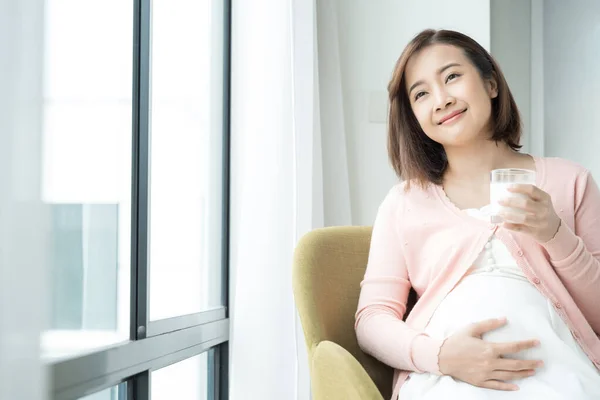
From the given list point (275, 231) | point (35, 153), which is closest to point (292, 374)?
point (275, 231)

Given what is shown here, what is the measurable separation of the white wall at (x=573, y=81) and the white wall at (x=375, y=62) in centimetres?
109

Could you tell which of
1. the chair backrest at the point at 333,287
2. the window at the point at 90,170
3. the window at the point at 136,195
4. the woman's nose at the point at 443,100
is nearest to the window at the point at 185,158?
the window at the point at 136,195

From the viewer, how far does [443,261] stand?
4.69 feet

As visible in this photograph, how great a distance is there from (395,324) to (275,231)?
0.74 metres

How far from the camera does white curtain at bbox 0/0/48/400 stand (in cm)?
73

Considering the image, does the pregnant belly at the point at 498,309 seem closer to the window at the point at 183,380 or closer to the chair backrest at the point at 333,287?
the chair backrest at the point at 333,287

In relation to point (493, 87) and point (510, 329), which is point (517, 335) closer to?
point (510, 329)

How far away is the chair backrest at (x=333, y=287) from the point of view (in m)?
1.45

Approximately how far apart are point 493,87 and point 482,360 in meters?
0.68

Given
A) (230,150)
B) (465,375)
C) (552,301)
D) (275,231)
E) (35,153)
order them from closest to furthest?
(35,153)
(465,375)
(552,301)
(275,231)
(230,150)

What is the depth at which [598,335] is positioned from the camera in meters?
1.41

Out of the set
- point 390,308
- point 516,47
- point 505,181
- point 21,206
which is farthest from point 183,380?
point 516,47

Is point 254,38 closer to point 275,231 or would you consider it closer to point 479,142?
point 275,231

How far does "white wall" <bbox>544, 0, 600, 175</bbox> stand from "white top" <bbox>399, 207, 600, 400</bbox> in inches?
87.7
